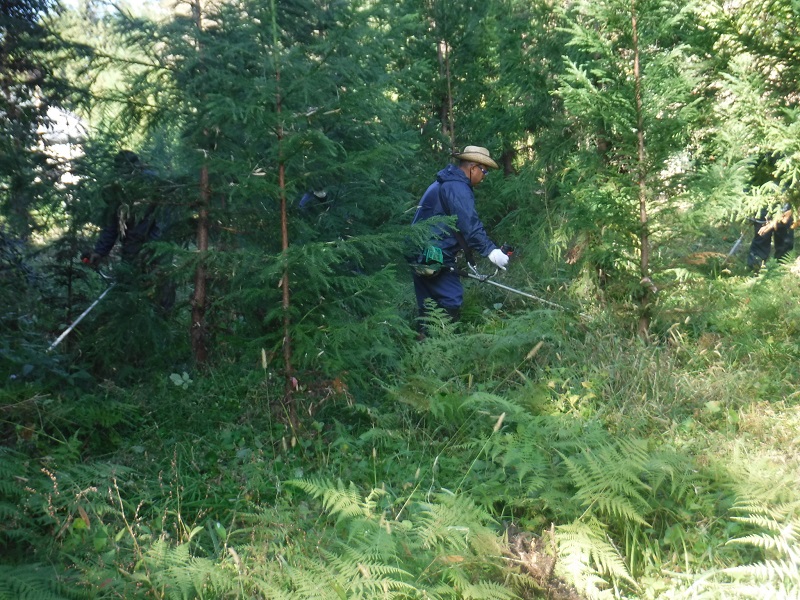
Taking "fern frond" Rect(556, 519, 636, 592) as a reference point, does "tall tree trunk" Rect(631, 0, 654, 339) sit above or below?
above

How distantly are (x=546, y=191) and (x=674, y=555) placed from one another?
6.99 m

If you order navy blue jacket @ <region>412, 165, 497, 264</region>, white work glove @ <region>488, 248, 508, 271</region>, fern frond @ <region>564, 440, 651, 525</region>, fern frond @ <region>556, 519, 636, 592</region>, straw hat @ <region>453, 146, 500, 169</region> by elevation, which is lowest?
fern frond @ <region>556, 519, 636, 592</region>

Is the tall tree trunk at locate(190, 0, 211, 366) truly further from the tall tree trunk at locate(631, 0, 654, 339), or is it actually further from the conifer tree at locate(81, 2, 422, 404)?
the tall tree trunk at locate(631, 0, 654, 339)

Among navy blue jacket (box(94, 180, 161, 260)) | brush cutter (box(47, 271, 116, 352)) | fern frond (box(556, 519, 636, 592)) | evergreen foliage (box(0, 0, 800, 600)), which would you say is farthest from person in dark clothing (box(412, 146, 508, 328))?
fern frond (box(556, 519, 636, 592))

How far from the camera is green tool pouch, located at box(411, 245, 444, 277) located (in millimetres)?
7598

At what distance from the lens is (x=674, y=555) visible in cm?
379

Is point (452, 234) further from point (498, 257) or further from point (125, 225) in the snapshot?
point (125, 225)

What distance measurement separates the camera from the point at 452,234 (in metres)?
7.87

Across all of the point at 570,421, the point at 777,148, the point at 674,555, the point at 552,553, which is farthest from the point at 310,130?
the point at 777,148

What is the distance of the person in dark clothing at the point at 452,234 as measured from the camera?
772 centimetres

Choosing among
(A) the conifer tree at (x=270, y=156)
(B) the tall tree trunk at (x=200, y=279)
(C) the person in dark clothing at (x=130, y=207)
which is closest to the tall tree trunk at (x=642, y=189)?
(A) the conifer tree at (x=270, y=156)

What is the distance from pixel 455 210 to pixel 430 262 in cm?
64

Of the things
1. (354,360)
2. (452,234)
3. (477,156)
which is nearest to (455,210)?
(452,234)

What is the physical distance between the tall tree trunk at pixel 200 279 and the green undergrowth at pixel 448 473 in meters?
0.39
